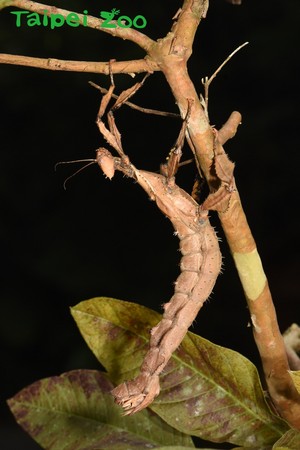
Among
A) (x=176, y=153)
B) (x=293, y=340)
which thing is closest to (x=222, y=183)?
(x=176, y=153)

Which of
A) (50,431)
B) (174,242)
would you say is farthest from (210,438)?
(174,242)

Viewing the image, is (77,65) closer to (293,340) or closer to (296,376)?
(296,376)

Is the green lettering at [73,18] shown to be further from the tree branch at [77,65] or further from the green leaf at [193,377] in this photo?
the green leaf at [193,377]

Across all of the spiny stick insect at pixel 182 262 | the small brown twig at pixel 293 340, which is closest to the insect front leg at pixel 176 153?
the spiny stick insect at pixel 182 262

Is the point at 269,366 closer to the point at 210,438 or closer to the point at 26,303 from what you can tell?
the point at 210,438

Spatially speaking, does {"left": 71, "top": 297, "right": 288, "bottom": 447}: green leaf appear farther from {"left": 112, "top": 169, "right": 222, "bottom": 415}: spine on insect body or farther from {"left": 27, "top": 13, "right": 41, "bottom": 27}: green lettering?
{"left": 27, "top": 13, "right": 41, "bottom": 27}: green lettering
